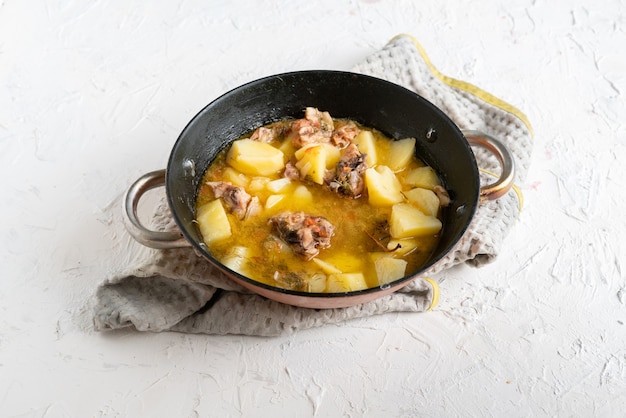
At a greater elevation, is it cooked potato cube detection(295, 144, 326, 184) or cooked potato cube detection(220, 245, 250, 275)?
cooked potato cube detection(295, 144, 326, 184)

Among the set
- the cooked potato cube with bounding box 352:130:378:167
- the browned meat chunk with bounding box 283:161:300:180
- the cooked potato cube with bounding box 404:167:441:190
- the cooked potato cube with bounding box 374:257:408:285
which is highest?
the cooked potato cube with bounding box 352:130:378:167

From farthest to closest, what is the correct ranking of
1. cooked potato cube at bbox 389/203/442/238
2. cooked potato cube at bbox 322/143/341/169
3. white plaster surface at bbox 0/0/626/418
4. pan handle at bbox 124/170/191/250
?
cooked potato cube at bbox 322/143/341/169
cooked potato cube at bbox 389/203/442/238
white plaster surface at bbox 0/0/626/418
pan handle at bbox 124/170/191/250

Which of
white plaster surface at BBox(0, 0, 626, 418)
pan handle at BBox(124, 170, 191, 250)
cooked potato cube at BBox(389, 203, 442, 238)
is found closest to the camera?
pan handle at BBox(124, 170, 191, 250)

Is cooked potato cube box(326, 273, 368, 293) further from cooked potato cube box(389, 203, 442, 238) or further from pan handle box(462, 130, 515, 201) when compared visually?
pan handle box(462, 130, 515, 201)

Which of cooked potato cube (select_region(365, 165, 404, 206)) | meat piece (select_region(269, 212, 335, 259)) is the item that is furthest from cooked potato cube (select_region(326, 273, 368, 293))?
cooked potato cube (select_region(365, 165, 404, 206))

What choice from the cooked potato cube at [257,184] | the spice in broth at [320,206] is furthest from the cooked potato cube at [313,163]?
the cooked potato cube at [257,184]

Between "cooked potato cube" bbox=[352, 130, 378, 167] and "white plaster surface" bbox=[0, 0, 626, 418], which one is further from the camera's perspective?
"cooked potato cube" bbox=[352, 130, 378, 167]

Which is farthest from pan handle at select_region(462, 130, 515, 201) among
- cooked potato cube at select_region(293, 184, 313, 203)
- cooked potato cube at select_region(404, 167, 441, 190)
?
cooked potato cube at select_region(293, 184, 313, 203)

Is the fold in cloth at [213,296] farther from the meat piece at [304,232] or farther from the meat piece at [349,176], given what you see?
the meat piece at [349,176]
